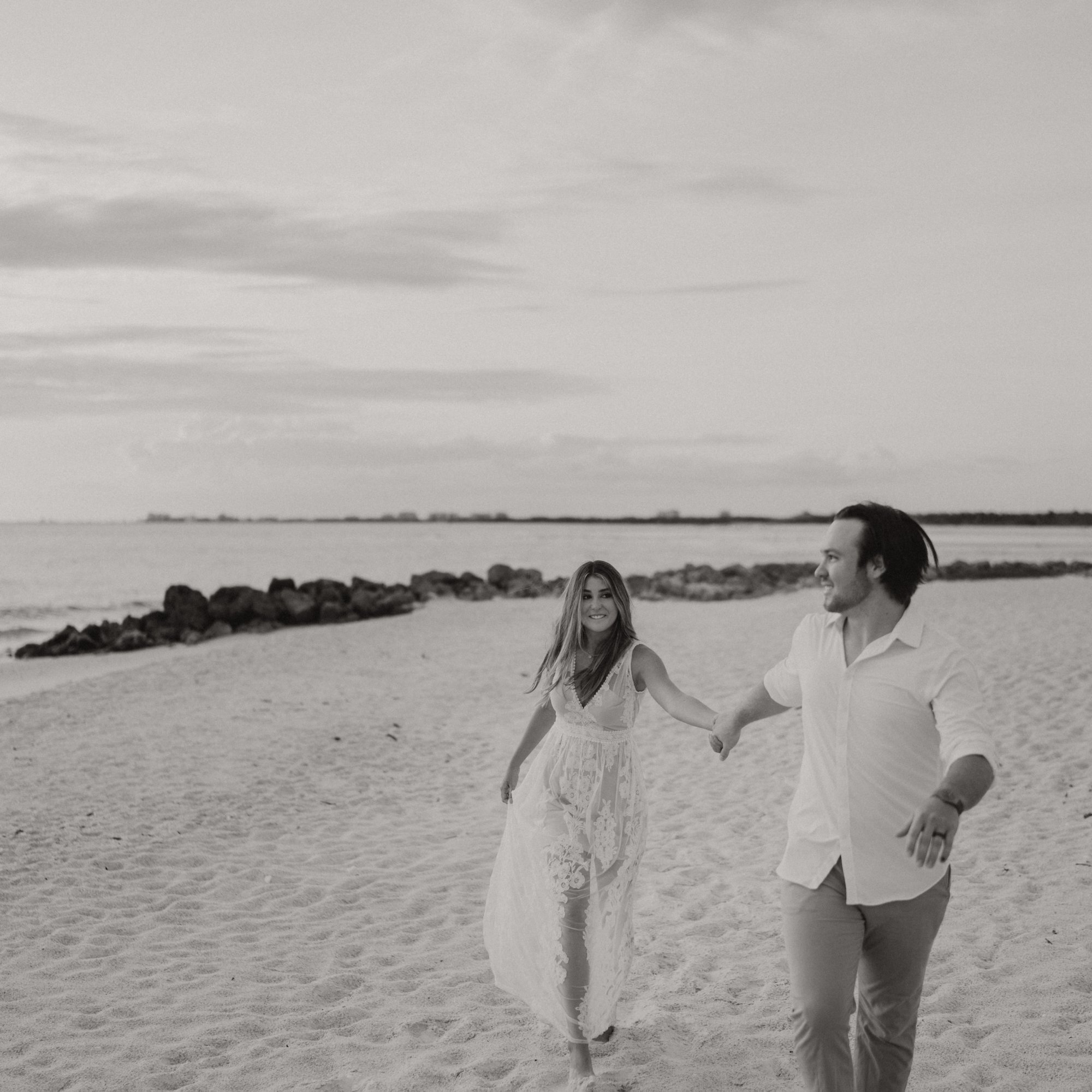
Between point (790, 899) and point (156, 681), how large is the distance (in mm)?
14148

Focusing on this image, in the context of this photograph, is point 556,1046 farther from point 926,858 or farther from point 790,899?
point 926,858

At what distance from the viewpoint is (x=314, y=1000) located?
514 cm

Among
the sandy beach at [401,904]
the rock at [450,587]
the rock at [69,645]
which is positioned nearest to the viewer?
the sandy beach at [401,904]

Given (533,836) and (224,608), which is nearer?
(533,836)

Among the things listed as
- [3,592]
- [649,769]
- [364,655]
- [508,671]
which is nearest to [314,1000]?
[649,769]

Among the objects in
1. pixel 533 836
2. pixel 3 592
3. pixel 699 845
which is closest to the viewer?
pixel 533 836

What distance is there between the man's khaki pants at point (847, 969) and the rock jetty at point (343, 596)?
20.3m

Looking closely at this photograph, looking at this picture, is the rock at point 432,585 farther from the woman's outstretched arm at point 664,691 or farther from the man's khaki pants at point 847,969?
the man's khaki pants at point 847,969

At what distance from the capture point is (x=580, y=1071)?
4141mm

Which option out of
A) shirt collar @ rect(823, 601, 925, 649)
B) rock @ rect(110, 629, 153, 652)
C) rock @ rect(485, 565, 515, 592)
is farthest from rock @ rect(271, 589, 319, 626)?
shirt collar @ rect(823, 601, 925, 649)

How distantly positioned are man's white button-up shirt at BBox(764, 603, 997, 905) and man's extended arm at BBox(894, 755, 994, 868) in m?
0.14

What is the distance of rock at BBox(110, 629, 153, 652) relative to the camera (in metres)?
21.5

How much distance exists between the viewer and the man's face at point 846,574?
3105mm

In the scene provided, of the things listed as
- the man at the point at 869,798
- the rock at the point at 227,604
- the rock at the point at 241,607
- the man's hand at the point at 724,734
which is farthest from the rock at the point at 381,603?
the man at the point at 869,798
